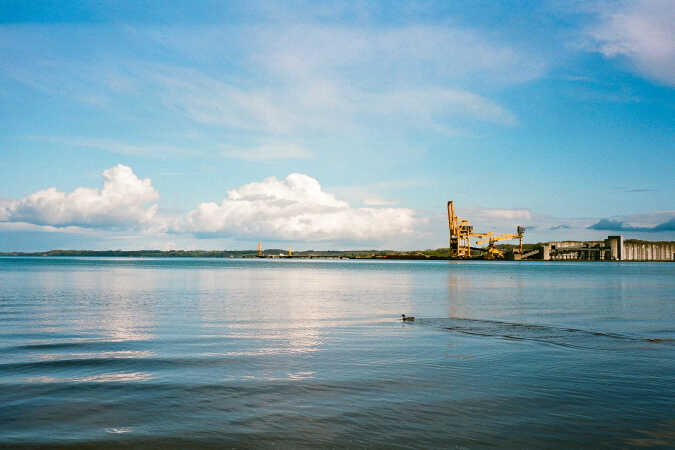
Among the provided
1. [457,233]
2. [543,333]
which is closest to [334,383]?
[543,333]

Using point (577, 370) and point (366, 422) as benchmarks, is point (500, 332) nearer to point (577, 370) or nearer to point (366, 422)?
point (577, 370)

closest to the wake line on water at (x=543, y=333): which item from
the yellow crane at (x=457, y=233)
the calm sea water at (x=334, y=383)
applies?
the calm sea water at (x=334, y=383)

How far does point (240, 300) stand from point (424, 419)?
992 inches

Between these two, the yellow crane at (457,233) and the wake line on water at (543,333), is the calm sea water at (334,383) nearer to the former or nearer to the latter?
the wake line on water at (543,333)

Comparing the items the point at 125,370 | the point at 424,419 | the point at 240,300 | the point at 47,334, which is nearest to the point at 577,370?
the point at 424,419

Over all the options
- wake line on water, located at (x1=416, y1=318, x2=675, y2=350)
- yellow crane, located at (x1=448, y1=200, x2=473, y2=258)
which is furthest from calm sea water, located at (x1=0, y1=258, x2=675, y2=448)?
yellow crane, located at (x1=448, y1=200, x2=473, y2=258)

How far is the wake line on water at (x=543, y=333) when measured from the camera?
1661 centimetres

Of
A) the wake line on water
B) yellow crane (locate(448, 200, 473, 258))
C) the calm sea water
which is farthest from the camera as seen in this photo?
yellow crane (locate(448, 200, 473, 258))

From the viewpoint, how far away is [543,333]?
18578mm

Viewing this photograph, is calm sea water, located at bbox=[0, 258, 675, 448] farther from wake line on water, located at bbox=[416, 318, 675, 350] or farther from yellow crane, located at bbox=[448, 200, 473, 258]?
yellow crane, located at bbox=[448, 200, 473, 258]

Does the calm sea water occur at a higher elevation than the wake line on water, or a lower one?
higher

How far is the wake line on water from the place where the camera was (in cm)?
1661

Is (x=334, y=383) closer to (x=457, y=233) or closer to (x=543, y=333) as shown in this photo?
(x=543, y=333)

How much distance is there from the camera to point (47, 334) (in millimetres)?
17625
